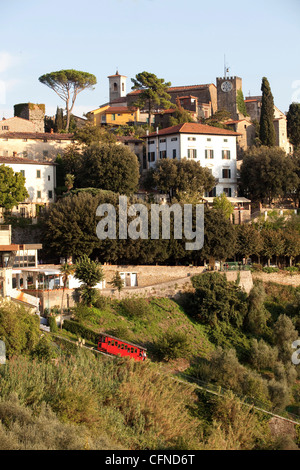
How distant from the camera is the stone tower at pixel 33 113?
7031 cm

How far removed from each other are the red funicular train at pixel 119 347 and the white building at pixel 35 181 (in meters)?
21.3

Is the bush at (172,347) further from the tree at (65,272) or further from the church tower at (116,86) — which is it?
the church tower at (116,86)

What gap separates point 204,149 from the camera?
60.2 m

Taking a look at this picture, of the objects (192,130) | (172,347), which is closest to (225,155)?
(192,130)

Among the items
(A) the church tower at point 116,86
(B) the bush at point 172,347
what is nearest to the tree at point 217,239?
(B) the bush at point 172,347

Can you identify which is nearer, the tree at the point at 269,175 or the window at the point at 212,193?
the tree at the point at 269,175

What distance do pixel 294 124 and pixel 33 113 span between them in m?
26.3

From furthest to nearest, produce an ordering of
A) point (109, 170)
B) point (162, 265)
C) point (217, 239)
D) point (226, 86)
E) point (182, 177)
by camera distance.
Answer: point (226, 86), point (182, 177), point (109, 170), point (162, 265), point (217, 239)

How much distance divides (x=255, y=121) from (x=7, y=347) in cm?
5334

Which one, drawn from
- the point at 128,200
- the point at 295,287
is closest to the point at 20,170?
the point at 128,200

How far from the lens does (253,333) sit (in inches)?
1620

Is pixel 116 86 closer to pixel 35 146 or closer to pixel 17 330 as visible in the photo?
pixel 35 146
